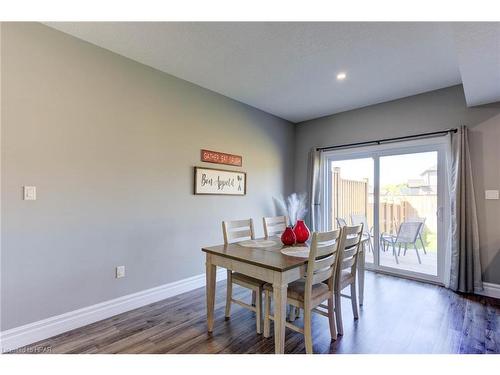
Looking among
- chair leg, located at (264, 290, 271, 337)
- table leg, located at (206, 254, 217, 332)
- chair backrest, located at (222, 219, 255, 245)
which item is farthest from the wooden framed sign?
chair leg, located at (264, 290, 271, 337)

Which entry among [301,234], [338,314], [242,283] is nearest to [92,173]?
[242,283]

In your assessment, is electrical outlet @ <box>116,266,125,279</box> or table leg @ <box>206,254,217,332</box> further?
electrical outlet @ <box>116,266,125,279</box>

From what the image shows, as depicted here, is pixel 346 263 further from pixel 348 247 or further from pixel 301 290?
pixel 301 290

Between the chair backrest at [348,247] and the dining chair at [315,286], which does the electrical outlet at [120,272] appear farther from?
the chair backrest at [348,247]

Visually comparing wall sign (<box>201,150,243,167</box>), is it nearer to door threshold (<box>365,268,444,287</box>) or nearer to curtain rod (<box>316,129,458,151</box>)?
curtain rod (<box>316,129,458,151</box>)

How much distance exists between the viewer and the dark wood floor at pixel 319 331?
194cm

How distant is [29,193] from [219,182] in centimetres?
197

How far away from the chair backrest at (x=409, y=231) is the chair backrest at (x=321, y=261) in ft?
7.37

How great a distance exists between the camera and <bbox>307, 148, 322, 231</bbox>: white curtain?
4.43 m

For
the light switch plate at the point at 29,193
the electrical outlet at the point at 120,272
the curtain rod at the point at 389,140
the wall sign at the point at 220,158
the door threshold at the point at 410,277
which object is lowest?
the door threshold at the point at 410,277

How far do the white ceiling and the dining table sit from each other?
1835mm

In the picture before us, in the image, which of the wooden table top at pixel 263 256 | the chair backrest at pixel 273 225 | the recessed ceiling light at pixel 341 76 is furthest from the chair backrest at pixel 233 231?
the recessed ceiling light at pixel 341 76

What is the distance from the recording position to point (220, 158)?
3.49 m
